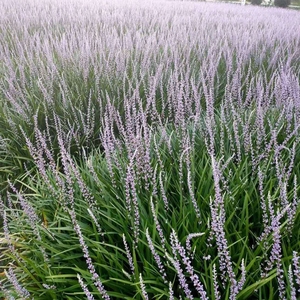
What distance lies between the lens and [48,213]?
6.88 ft

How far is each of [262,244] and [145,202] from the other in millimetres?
674

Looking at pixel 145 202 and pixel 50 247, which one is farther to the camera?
pixel 145 202

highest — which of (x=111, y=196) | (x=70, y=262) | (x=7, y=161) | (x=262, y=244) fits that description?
(x=262, y=244)

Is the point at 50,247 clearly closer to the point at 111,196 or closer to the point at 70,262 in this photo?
the point at 70,262

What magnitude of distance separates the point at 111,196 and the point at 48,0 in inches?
363

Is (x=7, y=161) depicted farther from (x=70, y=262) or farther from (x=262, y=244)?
(x=262, y=244)

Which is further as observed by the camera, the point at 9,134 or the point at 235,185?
the point at 9,134

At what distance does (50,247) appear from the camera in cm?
167

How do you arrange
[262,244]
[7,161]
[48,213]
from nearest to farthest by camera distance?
1. [262,244]
2. [48,213]
3. [7,161]

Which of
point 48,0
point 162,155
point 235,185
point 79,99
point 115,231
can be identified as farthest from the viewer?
point 48,0

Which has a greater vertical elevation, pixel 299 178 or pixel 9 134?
pixel 299 178

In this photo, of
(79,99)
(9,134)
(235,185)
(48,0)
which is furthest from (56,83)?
(48,0)

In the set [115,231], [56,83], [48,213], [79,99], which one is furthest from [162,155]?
[56,83]

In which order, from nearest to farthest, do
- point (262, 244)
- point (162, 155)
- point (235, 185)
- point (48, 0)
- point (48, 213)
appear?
point (262, 244) < point (235, 185) < point (48, 213) < point (162, 155) < point (48, 0)
